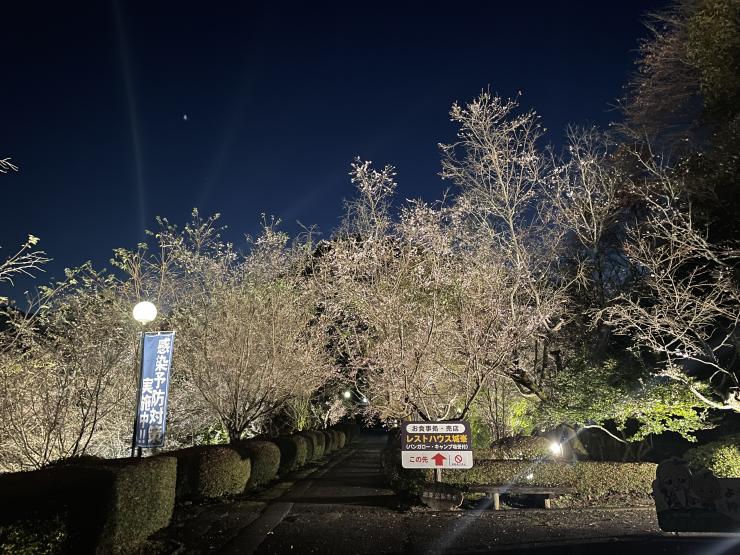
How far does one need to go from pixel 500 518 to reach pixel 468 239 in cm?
856

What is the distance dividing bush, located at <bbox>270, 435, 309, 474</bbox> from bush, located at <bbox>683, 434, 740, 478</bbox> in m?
12.5

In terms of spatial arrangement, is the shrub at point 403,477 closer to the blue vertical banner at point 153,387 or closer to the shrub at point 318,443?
the blue vertical banner at point 153,387

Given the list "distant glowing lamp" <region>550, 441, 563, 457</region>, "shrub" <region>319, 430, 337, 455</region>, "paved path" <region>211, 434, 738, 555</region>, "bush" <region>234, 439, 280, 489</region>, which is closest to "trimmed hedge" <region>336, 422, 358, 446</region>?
"shrub" <region>319, 430, 337, 455</region>

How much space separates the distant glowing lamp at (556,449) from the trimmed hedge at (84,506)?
10104mm

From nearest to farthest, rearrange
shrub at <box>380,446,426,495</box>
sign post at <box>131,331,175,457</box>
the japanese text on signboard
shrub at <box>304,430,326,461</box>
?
sign post at <box>131,331,175,457</box>
the japanese text on signboard
shrub at <box>380,446,426,495</box>
shrub at <box>304,430,326,461</box>

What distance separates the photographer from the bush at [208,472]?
1135 centimetres

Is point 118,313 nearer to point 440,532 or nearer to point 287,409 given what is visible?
point 440,532

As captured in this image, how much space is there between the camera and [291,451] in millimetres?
19234

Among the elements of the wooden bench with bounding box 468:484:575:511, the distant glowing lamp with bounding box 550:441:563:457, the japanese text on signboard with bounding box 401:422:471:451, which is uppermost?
the japanese text on signboard with bounding box 401:422:471:451

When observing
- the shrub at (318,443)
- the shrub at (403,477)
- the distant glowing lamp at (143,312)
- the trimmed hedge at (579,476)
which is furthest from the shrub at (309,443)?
the distant glowing lamp at (143,312)

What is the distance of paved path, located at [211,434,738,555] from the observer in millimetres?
7660

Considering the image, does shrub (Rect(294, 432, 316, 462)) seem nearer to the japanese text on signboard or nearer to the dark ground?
the dark ground

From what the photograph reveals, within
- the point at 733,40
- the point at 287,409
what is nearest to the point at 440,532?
the point at 733,40

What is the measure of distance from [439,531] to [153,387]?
19.3 feet
